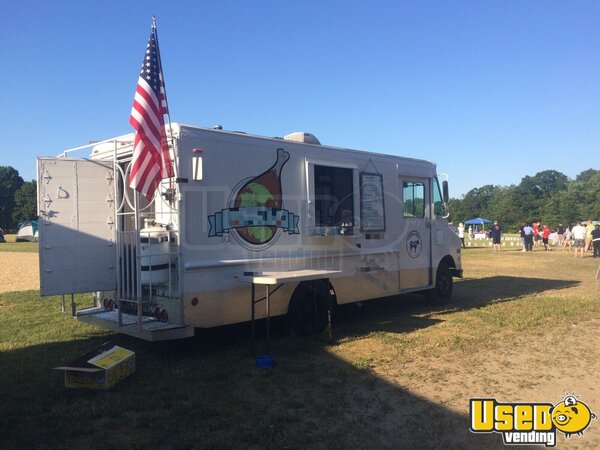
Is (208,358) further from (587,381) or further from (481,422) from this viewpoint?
(587,381)

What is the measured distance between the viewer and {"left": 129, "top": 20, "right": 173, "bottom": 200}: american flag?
5480 millimetres

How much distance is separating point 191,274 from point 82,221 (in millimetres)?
1751

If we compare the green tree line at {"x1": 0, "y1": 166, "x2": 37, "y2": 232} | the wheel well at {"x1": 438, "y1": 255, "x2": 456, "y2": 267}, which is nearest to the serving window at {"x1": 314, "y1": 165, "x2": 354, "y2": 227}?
the wheel well at {"x1": 438, "y1": 255, "x2": 456, "y2": 267}

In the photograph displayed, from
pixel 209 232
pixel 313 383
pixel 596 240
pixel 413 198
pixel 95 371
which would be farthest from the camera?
pixel 596 240

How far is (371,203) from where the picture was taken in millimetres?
8055

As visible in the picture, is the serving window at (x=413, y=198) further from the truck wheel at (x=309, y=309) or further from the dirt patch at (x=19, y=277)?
the dirt patch at (x=19, y=277)

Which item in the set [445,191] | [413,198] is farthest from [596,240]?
[413,198]

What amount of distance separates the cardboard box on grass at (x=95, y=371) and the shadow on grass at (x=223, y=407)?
9cm

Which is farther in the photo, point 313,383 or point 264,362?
point 264,362

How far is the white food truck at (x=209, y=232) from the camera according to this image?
5.78 meters

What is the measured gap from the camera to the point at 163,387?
5020 millimetres

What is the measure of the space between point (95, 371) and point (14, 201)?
97.5 meters

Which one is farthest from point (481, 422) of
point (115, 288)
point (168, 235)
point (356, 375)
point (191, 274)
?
point (115, 288)

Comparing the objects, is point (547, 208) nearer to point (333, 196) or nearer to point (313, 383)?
point (333, 196)
